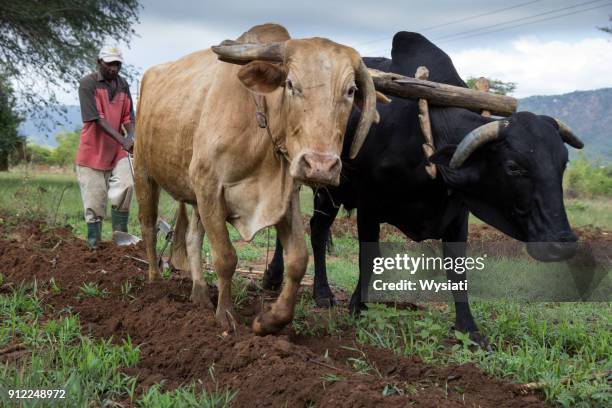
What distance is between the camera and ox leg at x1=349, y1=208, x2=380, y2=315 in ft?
19.0

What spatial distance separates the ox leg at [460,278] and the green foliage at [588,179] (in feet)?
74.1

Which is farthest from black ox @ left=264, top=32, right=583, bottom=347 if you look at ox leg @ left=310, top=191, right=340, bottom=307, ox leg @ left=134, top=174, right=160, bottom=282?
ox leg @ left=134, top=174, right=160, bottom=282

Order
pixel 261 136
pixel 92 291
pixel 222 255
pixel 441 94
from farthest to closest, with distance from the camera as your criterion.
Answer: pixel 92 291 < pixel 441 94 < pixel 222 255 < pixel 261 136

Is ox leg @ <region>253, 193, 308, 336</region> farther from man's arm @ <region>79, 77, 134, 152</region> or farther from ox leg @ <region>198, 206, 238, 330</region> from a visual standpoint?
man's arm @ <region>79, 77, 134, 152</region>

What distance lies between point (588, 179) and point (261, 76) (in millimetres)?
25945

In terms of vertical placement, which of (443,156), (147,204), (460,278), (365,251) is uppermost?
(443,156)

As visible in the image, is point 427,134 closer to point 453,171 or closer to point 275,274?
point 453,171

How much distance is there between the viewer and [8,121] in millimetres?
21328

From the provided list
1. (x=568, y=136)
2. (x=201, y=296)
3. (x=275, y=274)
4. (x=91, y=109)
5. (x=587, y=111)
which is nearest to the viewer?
(x=568, y=136)

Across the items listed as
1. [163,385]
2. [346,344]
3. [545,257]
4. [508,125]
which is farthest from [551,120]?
[163,385]

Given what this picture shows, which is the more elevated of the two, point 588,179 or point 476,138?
point 476,138

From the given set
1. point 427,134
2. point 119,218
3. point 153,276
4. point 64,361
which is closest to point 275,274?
point 153,276

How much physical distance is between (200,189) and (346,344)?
4.27 ft

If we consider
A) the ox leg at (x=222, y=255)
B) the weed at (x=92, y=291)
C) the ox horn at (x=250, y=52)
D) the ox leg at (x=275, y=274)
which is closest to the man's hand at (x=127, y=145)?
the ox leg at (x=275, y=274)
